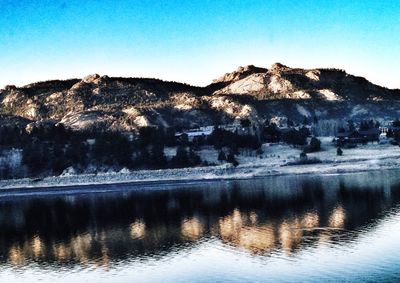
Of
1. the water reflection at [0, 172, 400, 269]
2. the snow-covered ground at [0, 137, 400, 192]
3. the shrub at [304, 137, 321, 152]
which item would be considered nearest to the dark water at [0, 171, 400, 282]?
the water reflection at [0, 172, 400, 269]

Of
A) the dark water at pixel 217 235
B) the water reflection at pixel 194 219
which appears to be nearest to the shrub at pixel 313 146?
the water reflection at pixel 194 219

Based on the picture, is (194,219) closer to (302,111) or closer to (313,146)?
(313,146)

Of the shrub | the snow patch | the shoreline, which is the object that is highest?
the snow patch

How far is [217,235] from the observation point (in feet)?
160

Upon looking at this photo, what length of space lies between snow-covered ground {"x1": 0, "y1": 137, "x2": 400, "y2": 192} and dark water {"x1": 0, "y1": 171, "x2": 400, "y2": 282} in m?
13.5

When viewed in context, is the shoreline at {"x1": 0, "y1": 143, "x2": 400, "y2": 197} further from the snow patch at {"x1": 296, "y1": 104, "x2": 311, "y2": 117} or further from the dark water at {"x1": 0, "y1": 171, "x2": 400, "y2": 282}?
the snow patch at {"x1": 296, "y1": 104, "x2": 311, "y2": 117}

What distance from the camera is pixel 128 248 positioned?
152 ft

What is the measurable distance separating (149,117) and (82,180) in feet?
251

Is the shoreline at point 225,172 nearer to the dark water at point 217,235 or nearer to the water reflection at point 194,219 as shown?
the water reflection at point 194,219

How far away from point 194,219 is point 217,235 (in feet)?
29.8

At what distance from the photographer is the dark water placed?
3650cm

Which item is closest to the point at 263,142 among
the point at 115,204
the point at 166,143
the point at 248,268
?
the point at 166,143

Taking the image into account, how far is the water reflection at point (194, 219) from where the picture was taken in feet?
148

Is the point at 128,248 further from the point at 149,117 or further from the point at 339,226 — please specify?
the point at 149,117
